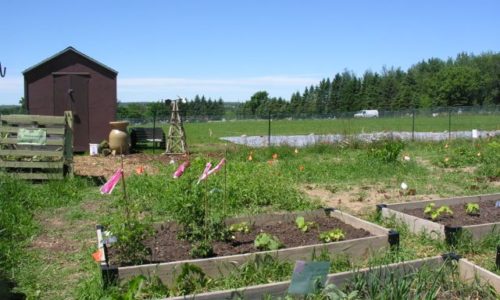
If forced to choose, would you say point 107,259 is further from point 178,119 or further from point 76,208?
point 178,119

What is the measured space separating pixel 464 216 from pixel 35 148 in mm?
7296

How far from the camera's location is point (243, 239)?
494 cm

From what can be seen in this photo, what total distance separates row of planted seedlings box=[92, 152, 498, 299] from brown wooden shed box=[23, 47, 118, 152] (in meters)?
12.0

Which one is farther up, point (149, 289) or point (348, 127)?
point (348, 127)

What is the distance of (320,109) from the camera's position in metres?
90.1

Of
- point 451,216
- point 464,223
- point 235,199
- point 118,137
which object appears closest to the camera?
point 464,223

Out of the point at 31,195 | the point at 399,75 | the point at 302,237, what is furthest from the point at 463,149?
the point at 399,75

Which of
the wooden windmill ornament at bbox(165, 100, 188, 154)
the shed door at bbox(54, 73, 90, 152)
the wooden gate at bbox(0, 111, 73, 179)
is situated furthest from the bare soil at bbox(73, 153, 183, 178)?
the shed door at bbox(54, 73, 90, 152)

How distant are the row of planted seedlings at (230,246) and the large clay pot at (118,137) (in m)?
10.3

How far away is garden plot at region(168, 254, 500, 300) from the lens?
328 cm

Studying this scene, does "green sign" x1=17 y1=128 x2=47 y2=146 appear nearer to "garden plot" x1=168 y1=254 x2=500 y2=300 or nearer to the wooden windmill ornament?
the wooden windmill ornament

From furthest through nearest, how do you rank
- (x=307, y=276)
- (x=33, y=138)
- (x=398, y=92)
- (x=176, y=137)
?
(x=398, y=92) → (x=176, y=137) → (x=33, y=138) → (x=307, y=276)

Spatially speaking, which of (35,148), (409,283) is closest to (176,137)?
(35,148)

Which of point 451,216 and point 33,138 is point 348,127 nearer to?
point 33,138
